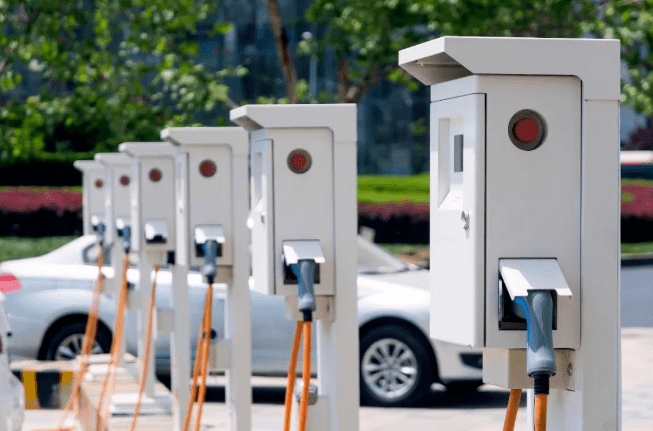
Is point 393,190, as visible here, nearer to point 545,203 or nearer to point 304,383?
point 304,383

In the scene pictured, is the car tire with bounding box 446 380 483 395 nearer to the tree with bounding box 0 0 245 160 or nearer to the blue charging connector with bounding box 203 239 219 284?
the blue charging connector with bounding box 203 239 219 284

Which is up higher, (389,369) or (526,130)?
(526,130)

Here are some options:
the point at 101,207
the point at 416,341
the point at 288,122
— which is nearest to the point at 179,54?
the point at 101,207

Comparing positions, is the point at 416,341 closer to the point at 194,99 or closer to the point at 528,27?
the point at 194,99

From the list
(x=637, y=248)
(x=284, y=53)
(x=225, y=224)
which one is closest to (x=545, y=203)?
(x=225, y=224)

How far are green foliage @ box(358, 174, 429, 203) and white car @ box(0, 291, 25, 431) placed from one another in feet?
67.5

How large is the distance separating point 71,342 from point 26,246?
12.7 meters

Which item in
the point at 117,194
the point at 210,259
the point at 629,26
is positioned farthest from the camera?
the point at 629,26

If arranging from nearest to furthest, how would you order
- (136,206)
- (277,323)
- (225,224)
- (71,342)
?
(225,224), (136,206), (277,323), (71,342)

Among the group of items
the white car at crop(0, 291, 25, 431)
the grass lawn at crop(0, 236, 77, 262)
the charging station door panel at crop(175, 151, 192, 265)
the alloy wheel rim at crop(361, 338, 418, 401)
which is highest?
the charging station door panel at crop(175, 151, 192, 265)

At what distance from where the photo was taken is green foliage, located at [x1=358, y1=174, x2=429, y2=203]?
2756cm

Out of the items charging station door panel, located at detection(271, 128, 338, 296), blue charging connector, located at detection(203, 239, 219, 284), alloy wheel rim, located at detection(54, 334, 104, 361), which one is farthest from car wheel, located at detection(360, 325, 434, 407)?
charging station door panel, located at detection(271, 128, 338, 296)

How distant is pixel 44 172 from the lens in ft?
102

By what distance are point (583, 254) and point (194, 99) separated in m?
12.2
